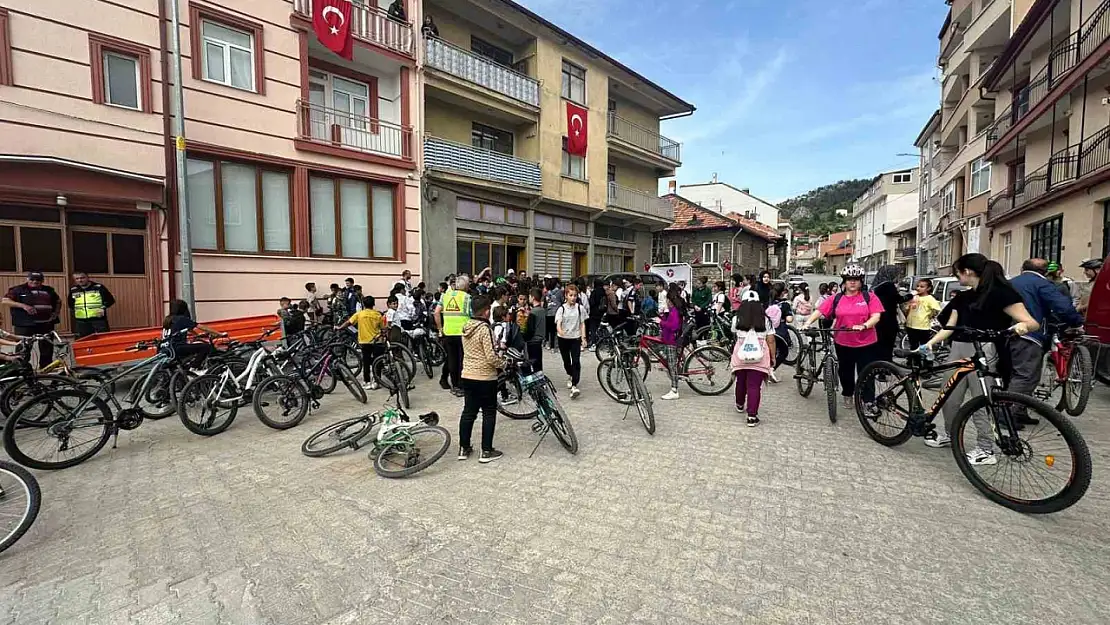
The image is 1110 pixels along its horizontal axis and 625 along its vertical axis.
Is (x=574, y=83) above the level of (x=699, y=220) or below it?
above

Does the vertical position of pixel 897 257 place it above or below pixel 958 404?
above

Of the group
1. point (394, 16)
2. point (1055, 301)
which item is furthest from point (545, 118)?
point (1055, 301)

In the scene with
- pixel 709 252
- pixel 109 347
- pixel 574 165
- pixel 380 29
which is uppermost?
pixel 380 29

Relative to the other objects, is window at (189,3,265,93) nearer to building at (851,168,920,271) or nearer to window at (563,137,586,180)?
window at (563,137,586,180)

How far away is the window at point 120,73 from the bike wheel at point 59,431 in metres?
8.36

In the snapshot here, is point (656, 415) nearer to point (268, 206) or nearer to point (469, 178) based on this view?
point (268, 206)

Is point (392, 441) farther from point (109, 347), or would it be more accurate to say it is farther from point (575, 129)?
point (575, 129)

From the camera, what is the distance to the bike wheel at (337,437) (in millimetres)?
5074

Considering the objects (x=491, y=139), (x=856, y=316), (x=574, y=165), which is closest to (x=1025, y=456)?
(x=856, y=316)

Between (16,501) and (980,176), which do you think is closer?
(16,501)

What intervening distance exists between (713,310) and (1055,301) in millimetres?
6336

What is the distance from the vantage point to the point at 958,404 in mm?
4453

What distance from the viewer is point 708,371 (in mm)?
7422

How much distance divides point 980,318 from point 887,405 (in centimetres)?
119
